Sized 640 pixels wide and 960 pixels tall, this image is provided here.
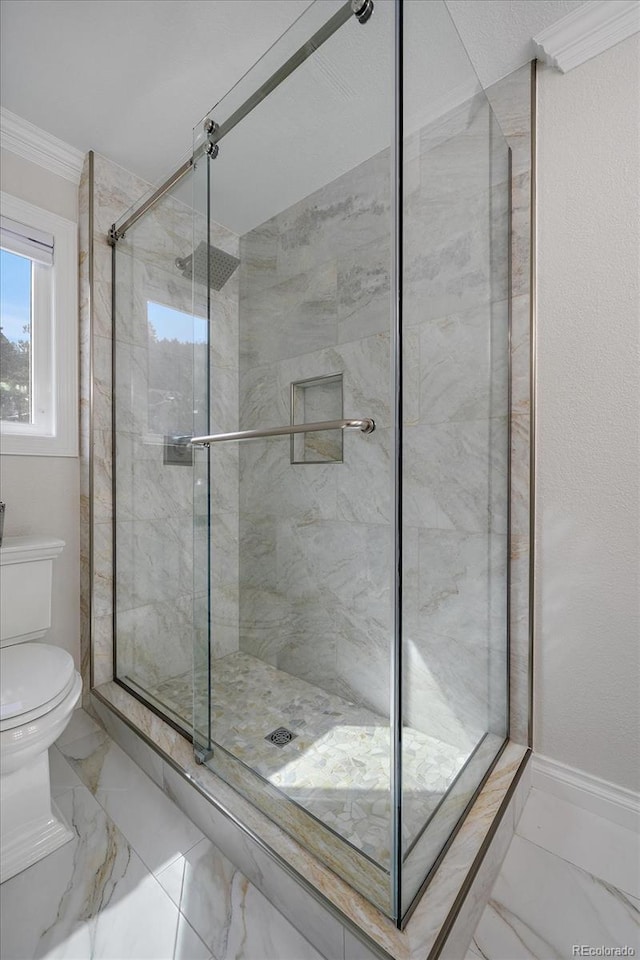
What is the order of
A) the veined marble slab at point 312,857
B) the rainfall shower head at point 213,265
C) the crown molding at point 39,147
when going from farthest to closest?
the crown molding at point 39,147, the rainfall shower head at point 213,265, the veined marble slab at point 312,857

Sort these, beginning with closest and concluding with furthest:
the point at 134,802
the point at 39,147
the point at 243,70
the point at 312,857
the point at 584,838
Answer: the point at 312,857
the point at 584,838
the point at 134,802
the point at 243,70
the point at 39,147

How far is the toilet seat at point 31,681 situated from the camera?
1.11 metres

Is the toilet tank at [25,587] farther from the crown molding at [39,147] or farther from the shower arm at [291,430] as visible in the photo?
the crown molding at [39,147]

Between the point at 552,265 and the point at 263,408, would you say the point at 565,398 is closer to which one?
the point at 552,265

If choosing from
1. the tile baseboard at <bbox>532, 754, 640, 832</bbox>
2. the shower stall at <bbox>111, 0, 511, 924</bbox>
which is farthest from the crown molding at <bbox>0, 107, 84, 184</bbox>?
the tile baseboard at <bbox>532, 754, 640, 832</bbox>

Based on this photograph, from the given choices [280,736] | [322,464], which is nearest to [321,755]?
[280,736]

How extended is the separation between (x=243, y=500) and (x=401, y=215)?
0.80 meters

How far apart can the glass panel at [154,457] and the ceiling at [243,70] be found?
1.09 feet

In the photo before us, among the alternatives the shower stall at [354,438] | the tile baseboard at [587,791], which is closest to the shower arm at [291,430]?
the shower stall at [354,438]

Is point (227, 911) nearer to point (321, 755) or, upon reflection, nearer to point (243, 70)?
point (321, 755)

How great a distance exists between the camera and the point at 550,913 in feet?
3.37

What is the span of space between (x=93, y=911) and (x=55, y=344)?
1828 millimetres

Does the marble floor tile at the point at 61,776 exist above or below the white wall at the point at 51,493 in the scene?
below

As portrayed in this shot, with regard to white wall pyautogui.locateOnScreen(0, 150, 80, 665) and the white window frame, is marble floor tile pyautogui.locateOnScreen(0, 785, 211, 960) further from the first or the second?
the white window frame
